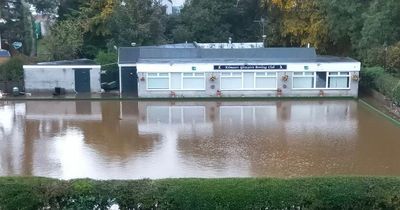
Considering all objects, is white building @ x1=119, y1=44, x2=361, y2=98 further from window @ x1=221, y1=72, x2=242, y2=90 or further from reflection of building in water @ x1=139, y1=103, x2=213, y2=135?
reflection of building in water @ x1=139, y1=103, x2=213, y2=135

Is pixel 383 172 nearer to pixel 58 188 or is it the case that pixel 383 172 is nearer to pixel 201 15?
pixel 58 188

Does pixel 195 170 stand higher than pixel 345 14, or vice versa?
pixel 345 14

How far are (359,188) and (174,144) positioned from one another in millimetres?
9805

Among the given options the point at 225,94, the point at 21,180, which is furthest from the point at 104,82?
the point at 21,180

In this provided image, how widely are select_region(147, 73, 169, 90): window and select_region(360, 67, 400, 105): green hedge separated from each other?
39.2ft

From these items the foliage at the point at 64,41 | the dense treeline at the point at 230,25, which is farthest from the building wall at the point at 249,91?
the foliage at the point at 64,41

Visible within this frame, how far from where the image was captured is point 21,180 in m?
9.94

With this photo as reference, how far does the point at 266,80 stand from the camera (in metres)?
29.5

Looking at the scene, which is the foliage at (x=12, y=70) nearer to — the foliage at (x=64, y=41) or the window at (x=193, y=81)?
the foliage at (x=64, y=41)

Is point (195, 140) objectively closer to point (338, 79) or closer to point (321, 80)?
point (321, 80)

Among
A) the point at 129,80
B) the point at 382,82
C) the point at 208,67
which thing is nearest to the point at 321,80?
the point at 382,82

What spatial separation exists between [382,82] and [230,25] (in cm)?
1752

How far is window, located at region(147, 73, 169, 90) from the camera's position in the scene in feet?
96.5

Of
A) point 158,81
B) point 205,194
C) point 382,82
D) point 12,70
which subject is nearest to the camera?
point 205,194
